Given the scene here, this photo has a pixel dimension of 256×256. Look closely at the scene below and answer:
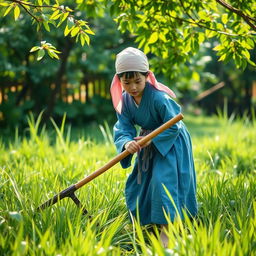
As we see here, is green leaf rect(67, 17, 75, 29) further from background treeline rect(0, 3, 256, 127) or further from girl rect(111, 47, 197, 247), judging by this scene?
background treeline rect(0, 3, 256, 127)

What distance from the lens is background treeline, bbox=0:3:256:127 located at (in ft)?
22.2

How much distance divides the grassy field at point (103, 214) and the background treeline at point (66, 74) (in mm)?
1830

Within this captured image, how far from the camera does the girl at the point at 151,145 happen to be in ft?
8.82

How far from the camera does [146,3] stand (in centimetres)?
342

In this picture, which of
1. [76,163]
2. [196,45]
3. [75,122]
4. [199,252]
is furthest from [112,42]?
[199,252]

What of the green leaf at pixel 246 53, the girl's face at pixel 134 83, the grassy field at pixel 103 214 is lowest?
the grassy field at pixel 103 214

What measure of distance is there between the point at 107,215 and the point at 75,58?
6287 millimetres

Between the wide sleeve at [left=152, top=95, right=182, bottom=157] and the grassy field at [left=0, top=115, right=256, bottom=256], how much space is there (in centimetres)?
46

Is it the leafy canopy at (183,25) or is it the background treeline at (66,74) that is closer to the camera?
the leafy canopy at (183,25)

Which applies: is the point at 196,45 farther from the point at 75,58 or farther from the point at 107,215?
the point at 75,58

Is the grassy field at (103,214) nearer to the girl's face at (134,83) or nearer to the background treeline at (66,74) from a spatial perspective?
the girl's face at (134,83)

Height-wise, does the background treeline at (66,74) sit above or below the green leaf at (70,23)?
below

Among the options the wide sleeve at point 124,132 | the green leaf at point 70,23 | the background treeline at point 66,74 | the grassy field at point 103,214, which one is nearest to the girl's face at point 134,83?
the wide sleeve at point 124,132

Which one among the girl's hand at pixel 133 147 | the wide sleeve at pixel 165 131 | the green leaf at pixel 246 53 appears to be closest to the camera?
the girl's hand at pixel 133 147
